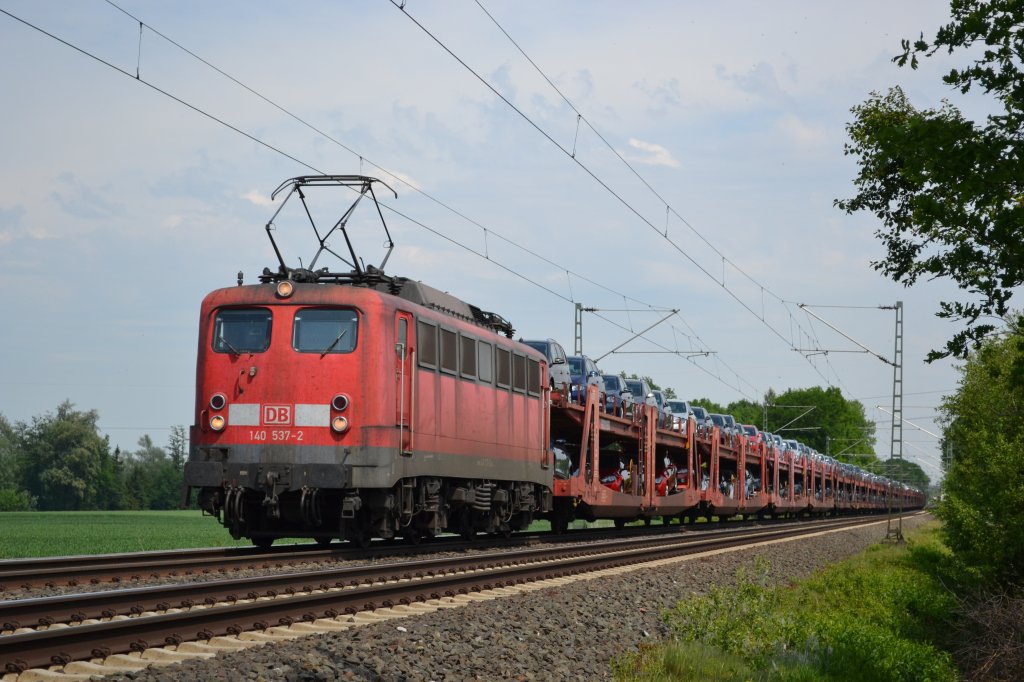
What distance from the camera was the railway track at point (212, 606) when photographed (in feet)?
25.6

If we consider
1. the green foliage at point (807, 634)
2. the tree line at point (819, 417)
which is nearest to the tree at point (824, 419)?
the tree line at point (819, 417)

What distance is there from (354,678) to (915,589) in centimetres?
1834

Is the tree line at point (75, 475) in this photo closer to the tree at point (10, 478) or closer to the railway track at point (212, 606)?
the tree at point (10, 478)

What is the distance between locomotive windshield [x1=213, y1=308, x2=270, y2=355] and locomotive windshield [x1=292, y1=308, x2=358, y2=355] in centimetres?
47

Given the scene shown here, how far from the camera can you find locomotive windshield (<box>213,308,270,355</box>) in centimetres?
1616

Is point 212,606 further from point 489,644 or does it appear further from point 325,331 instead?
point 325,331

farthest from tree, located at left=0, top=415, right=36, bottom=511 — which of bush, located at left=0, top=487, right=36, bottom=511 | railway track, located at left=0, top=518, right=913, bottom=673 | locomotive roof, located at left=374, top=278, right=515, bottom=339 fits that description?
railway track, located at left=0, top=518, right=913, bottom=673

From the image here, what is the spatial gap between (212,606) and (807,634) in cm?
749

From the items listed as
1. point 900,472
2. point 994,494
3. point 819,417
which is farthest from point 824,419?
point 994,494

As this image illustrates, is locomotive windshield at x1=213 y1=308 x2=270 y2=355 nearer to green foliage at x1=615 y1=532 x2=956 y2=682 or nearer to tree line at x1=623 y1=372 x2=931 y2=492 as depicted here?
green foliage at x1=615 y1=532 x2=956 y2=682

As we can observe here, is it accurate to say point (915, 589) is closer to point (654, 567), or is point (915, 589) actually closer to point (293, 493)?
point (654, 567)

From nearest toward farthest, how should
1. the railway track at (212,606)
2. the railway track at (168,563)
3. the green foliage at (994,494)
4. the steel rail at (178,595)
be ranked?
1. the railway track at (212,606)
2. the steel rail at (178,595)
3. the railway track at (168,563)
4. the green foliage at (994,494)

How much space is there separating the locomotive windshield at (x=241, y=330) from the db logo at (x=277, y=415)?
883 millimetres

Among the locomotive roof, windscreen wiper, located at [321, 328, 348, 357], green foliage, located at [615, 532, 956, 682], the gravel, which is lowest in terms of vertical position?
green foliage, located at [615, 532, 956, 682]
